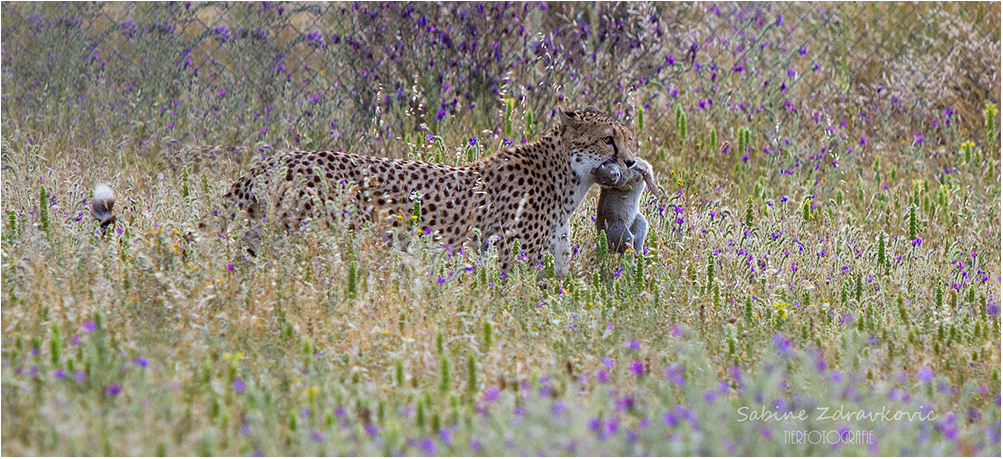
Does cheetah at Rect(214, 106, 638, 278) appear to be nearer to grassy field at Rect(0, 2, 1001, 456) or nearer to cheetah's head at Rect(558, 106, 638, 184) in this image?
cheetah's head at Rect(558, 106, 638, 184)

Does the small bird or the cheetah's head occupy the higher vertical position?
the cheetah's head

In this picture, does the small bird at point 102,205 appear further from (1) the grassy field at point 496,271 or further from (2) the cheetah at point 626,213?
(2) the cheetah at point 626,213

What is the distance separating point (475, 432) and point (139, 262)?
1600 mm

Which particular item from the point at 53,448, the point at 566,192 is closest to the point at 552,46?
the point at 566,192

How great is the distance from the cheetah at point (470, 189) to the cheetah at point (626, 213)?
119 millimetres

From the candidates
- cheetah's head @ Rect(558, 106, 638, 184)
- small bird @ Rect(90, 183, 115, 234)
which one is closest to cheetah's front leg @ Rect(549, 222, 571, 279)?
cheetah's head @ Rect(558, 106, 638, 184)

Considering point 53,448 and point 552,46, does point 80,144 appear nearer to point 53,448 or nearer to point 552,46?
point 552,46

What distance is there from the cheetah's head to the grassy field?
0.47m

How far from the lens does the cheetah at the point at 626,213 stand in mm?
4621

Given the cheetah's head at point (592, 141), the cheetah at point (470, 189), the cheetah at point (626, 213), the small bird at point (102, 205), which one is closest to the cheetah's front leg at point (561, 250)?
the cheetah at point (470, 189)

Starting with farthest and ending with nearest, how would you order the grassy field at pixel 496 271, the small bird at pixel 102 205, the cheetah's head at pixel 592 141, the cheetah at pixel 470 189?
the cheetah's head at pixel 592 141 < the cheetah at pixel 470 189 < the small bird at pixel 102 205 < the grassy field at pixel 496 271

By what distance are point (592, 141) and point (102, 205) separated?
2156 millimetres

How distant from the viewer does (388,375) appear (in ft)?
9.72

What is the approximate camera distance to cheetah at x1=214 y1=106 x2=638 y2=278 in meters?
4.08
